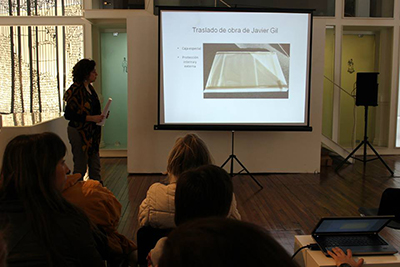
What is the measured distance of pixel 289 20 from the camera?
557 cm

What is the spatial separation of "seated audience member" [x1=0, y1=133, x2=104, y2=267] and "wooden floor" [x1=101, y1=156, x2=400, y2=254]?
83.3 inches

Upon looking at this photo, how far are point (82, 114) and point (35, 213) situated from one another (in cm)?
286

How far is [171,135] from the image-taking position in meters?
6.05

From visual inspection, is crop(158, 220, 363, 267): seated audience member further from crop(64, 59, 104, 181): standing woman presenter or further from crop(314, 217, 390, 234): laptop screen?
crop(64, 59, 104, 181): standing woman presenter

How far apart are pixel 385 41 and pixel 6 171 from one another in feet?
26.1

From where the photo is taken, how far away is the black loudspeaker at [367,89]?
251 inches

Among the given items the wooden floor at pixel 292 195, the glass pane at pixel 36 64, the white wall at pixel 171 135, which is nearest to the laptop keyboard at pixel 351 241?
the wooden floor at pixel 292 195

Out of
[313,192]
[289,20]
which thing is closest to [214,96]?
[289,20]

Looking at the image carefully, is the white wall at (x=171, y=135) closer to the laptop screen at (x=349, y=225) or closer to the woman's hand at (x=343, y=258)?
the laptop screen at (x=349, y=225)

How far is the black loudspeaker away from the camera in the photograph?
20.9 ft

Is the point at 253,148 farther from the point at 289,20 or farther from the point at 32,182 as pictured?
the point at 32,182

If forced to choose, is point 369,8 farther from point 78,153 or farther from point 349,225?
point 349,225

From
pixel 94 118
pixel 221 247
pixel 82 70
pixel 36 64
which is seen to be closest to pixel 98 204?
pixel 221 247

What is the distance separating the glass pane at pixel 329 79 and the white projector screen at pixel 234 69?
87.4 inches
